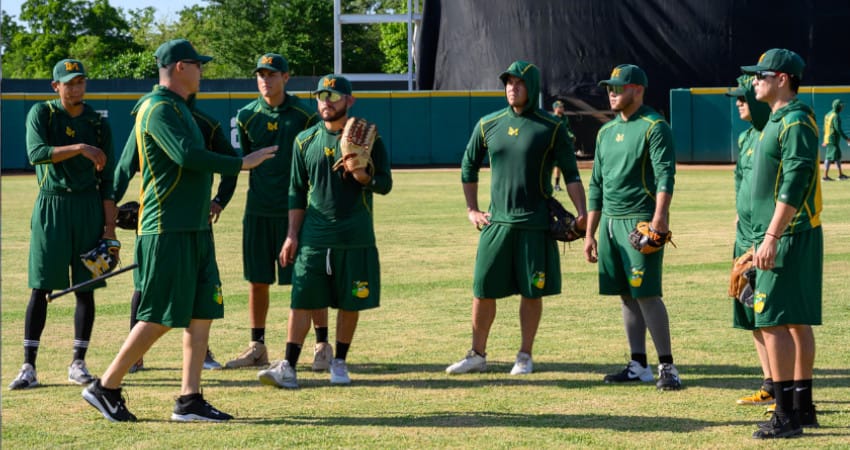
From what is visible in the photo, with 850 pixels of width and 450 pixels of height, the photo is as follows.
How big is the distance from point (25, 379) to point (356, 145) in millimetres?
2963

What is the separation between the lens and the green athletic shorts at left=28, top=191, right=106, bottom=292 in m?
8.72

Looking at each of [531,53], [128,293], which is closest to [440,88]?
[531,53]

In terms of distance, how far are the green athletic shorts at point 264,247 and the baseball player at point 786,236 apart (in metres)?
3.98

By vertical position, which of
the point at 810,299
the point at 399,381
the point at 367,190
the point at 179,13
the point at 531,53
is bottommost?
the point at 399,381

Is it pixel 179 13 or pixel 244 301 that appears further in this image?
pixel 179 13

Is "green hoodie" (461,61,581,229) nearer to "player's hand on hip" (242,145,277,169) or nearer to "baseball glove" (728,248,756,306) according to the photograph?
"baseball glove" (728,248,756,306)

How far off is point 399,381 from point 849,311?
4.96m

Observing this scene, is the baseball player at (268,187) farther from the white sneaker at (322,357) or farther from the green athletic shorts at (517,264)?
the green athletic shorts at (517,264)

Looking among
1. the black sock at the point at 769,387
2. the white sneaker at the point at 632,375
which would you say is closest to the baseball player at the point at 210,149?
the white sneaker at the point at 632,375

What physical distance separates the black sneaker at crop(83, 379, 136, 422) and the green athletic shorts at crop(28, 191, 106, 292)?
1.45 metres

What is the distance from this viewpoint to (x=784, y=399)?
6.96 m

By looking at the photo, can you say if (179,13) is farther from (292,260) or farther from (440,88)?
(292,260)

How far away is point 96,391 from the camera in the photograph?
7406 millimetres

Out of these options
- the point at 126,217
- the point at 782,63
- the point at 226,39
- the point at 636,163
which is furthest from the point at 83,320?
the point at 226,39
